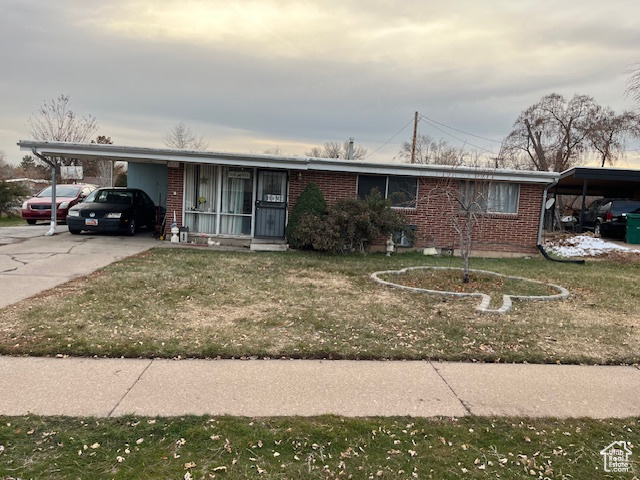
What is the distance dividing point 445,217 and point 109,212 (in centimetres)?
1031

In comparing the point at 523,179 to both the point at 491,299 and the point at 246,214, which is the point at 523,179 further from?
the point at 246,214

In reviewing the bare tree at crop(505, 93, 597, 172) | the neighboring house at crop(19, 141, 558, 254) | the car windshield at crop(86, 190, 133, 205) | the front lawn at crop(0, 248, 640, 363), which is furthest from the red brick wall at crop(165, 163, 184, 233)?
the bare tree at crop(505, 93, 597, 172)

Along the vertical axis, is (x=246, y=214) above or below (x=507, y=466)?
above

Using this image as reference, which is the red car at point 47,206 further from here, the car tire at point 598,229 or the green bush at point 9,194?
the car tire at point 598,229

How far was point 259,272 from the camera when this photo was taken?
9000 mm

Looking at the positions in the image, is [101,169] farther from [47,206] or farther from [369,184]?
[369,184]

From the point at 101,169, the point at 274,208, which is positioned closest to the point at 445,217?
the point at 274,208

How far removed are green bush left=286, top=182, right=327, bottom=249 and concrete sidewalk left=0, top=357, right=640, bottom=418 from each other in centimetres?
787

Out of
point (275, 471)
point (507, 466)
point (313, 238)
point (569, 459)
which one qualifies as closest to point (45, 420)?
point (275, 471)

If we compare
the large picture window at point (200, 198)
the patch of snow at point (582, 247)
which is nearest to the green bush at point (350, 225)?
the large picture window at point (200, 198)

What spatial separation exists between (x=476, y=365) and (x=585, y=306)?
3737 millimetres

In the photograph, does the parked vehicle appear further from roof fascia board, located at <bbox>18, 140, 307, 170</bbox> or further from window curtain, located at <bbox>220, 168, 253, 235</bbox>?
window curtain, located at <bbox>220, 168, 253, 235</bbox>

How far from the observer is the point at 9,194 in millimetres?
20062

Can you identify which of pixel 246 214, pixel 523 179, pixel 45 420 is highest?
pixel 523 179
